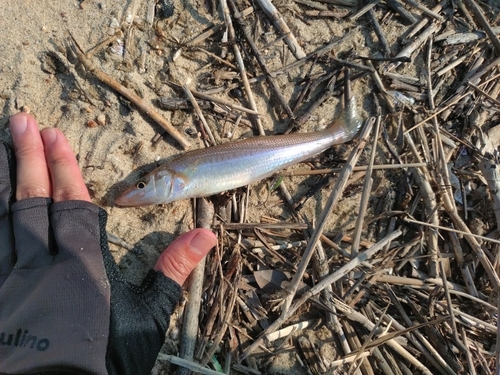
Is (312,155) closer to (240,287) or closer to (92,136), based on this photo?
(240,287)

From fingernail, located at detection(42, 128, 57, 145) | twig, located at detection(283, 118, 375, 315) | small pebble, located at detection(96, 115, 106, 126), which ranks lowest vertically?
twig, located at detection(283, 118, 375, 315)

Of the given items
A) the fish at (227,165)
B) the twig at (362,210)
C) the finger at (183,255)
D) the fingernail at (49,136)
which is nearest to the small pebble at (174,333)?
the finger at (183,255)

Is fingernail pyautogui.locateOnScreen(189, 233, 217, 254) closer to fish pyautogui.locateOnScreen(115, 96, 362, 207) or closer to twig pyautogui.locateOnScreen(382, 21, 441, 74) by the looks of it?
fish pyautogui.locateOnScreen(115, 96, 362, 207)

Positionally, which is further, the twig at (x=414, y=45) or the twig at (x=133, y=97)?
the twig at (x=414, y=45)

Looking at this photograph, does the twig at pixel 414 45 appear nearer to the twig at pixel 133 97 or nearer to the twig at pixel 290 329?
the twig at pixel 133 97

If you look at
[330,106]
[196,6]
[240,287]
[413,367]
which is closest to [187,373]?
[240,287]

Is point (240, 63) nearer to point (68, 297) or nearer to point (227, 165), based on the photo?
point (227, 165)

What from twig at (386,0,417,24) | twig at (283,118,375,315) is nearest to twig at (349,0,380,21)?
twig at (386,0,417,24)
